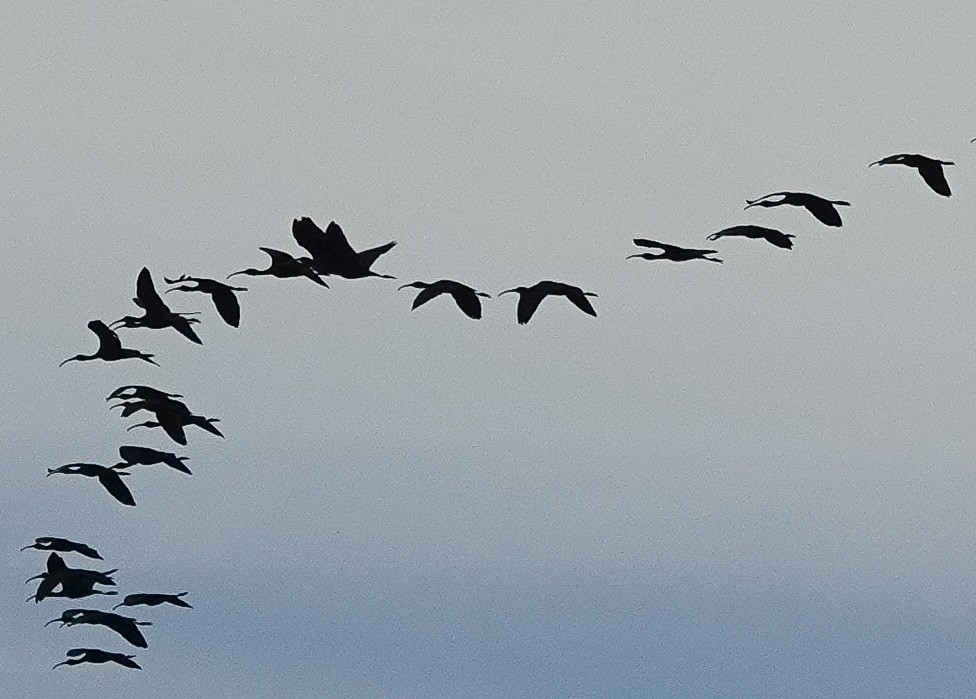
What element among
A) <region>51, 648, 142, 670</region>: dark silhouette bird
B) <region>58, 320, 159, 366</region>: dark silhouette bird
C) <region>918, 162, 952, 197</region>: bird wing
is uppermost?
<region>918, 162, 952, 197</region>: bird wing

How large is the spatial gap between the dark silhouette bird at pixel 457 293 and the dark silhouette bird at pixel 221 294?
4.21 metres

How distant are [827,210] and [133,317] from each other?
51.6 feet

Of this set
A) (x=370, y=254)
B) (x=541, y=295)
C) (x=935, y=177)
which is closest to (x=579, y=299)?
(x=541, y=295)

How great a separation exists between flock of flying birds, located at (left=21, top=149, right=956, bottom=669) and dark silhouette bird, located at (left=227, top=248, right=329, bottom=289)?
21 mm

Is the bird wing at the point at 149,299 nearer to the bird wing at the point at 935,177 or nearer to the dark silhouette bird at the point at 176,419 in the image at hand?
the dark silhouette bird at the point at 176,419

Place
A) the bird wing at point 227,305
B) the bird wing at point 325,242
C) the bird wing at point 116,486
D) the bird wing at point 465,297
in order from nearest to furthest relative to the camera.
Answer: the bird wing at point 325,242 < the bird wing at point 465,297 < the bird wing at point 227,305 < the bird wing at point 116,486

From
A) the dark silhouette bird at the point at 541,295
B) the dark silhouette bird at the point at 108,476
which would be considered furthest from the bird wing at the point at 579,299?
the dark silhouette bird at the point at 108,476

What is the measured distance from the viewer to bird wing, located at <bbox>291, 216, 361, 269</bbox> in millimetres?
31266

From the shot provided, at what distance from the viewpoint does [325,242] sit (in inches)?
1238

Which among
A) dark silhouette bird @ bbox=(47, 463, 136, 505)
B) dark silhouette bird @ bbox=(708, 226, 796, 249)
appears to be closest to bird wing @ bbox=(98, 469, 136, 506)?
dark silhouette bird @ bbox=(47, 463, 136, 505)

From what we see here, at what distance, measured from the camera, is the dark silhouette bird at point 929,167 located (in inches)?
1308

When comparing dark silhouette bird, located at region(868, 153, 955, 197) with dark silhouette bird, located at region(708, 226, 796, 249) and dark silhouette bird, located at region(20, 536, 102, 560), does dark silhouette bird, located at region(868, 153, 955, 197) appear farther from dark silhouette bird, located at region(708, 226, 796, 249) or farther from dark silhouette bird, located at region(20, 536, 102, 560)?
dark silhouette bird, located at region(20, 536, 102, 560)

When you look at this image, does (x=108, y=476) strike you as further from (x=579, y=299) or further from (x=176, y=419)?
(x=579, y=299)

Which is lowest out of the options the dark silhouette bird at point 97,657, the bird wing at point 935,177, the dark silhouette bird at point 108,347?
the dark silhouette bird at point 97,657
